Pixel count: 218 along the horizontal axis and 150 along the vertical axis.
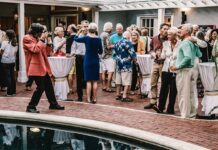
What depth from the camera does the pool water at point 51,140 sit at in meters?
6.66

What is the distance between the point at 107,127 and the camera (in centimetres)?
743

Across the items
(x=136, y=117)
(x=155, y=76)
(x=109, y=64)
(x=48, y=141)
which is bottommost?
(x=48, y=141)

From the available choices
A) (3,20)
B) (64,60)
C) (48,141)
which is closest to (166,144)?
(48,141)

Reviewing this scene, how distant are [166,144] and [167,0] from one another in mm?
9676

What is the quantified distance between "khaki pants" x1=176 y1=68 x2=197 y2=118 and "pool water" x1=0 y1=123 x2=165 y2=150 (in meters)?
2.11

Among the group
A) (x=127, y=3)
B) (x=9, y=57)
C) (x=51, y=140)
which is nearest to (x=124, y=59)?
(x=9, y=57)

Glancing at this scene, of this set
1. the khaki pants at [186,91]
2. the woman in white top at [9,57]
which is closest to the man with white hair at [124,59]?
the khaki pants at [186,91]

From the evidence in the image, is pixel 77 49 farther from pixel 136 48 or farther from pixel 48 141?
pixel 48 141

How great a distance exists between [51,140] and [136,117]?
6.87 feet

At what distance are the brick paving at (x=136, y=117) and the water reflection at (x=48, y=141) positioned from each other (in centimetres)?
86

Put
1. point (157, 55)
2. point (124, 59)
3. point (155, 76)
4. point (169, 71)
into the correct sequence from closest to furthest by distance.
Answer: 1. point (169, 71)
2. point (157, 55)
3. point (155, 76)
4. point (124, 59)

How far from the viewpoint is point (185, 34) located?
27.0ft

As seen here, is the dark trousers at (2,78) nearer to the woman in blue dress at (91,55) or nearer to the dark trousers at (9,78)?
the dark trousers at (9,78)

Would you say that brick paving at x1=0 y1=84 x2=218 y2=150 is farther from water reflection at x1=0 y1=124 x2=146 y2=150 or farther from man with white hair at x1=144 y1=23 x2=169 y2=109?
water reflection at x1=0 y1=124 x2=146 y2=150
